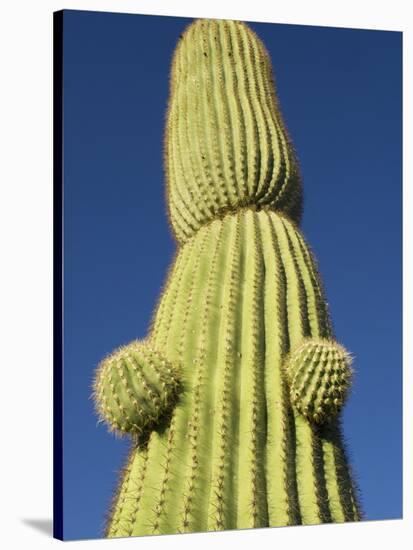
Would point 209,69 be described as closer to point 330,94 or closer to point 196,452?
point 330,94

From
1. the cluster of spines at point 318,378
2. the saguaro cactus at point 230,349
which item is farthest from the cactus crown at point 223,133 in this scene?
the cluster of spines at point 318,378

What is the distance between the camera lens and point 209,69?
891cm

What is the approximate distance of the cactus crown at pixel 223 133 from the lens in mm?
8586

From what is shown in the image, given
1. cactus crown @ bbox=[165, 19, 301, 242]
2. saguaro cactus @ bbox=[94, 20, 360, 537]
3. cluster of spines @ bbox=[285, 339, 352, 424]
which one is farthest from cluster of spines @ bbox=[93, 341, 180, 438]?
cactus crown @ bbox=[165, 19, 301, 242]

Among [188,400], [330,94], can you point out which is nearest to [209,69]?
[330,94]

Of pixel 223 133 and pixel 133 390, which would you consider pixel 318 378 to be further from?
pixel 223 133

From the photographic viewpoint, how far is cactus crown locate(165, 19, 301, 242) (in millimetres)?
8586

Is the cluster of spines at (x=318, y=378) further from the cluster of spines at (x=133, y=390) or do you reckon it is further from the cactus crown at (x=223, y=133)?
the cactus crown at (x=223, y=133)

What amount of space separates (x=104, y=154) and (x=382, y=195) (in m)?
2.14

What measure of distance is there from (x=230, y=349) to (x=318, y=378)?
0.59 metres

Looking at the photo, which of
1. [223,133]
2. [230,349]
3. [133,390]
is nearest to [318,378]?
[230,349]

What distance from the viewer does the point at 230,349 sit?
26.4ft

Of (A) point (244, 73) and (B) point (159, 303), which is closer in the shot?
(B) point (159, 303)

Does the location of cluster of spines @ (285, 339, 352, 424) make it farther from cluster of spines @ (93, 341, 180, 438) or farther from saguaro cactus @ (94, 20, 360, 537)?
cluster of spines @ (93, 341, 180, 438)
